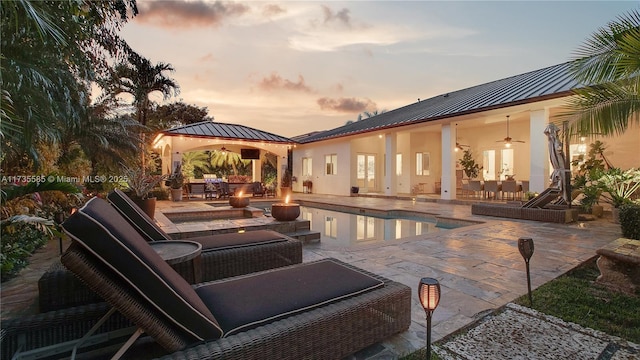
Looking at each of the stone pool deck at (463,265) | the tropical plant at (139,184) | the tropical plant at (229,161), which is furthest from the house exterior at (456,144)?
the tropical plant at (139,184)

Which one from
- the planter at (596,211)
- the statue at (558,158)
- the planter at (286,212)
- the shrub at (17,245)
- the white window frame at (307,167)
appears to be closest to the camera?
the shrub at (17,245)

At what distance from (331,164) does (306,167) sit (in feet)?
8.61

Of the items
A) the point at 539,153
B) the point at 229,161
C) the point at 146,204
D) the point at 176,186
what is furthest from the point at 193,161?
the point at 539,153

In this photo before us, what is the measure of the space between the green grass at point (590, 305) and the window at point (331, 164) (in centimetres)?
1339

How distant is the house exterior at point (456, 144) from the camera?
937 centimetres

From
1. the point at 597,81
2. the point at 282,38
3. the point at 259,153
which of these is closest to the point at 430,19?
the point at 282,38

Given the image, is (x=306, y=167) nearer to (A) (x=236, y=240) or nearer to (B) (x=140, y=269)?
(A) (x=236, y=240)

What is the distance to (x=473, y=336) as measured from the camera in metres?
2.20

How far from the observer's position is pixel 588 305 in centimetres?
270

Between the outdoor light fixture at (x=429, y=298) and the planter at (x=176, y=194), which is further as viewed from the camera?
the planter at (x=176, y=194)

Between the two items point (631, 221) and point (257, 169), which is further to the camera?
point (257, 169)

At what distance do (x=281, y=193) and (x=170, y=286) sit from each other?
13645 millimetres

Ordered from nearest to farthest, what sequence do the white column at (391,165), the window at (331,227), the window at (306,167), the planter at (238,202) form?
1. the window at (331,227)
2. the planter at (238,202)
3. the white column at (391,165)
4. the window at (306,167)

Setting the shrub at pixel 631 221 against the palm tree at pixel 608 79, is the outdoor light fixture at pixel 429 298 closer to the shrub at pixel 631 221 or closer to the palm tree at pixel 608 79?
the palm tree at pixel 608 79
